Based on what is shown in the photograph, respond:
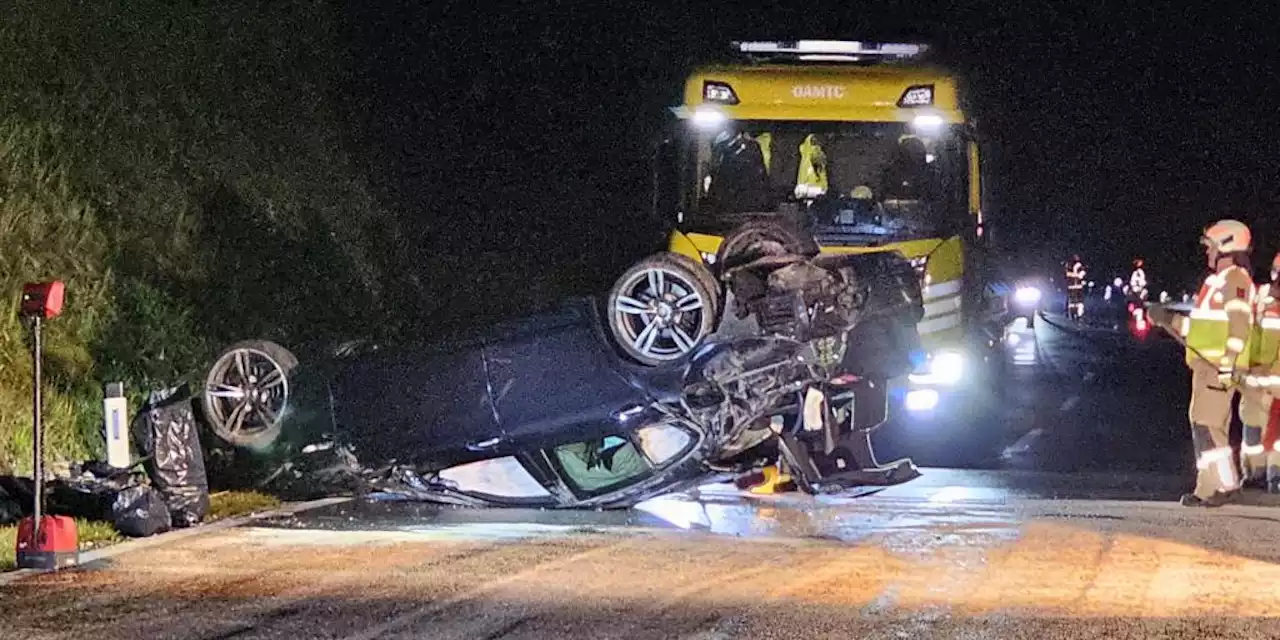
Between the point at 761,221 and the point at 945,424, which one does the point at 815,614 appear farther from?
the point at 945,424

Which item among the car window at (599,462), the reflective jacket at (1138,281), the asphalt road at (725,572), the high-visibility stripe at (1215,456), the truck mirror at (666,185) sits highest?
the truck mirror at (666,185)

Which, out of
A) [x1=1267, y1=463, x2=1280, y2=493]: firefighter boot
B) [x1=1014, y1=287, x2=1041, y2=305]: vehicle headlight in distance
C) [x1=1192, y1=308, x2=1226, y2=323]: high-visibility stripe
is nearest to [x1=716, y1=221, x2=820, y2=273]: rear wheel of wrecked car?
[x1=1192, y1=308, x2=1226, y2=323]: high-visibility stripe

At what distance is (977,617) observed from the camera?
6.59 m

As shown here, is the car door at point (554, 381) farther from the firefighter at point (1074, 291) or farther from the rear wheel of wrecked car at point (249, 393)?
the firefighter at point (1074, 291)

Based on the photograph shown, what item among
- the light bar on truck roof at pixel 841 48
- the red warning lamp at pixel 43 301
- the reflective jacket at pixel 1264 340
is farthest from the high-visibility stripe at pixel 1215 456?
the red warning lamp at pixel 43 301

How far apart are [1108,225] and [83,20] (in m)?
60.3

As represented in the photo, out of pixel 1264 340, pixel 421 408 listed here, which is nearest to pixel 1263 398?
pixel 1264 340

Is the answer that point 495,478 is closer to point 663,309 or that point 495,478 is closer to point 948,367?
point 663,309

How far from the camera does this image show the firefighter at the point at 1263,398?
398 inches

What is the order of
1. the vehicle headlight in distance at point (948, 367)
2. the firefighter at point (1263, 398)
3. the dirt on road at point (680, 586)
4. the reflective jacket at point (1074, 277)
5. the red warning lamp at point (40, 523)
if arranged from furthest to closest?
the reflective jacket at point (1074, 277), the vehicle headlight in distance at point (948, 367), the firefighter at point (1263, 398), the red warning lamp at point (40, 523), the dirt on road at point (680, 586)

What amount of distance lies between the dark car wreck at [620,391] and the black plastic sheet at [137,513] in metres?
0.91

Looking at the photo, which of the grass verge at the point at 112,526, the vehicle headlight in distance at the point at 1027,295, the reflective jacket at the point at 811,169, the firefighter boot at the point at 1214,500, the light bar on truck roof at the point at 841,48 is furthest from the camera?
the vehicle headlight in distance at the point at 1027,295

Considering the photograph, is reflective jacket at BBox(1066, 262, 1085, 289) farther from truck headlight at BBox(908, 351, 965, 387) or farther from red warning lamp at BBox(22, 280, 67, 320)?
red warning lamp at BBox(22, 280, 67, 320)

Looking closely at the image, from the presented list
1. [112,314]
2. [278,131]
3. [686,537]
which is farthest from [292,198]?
[686,537]
